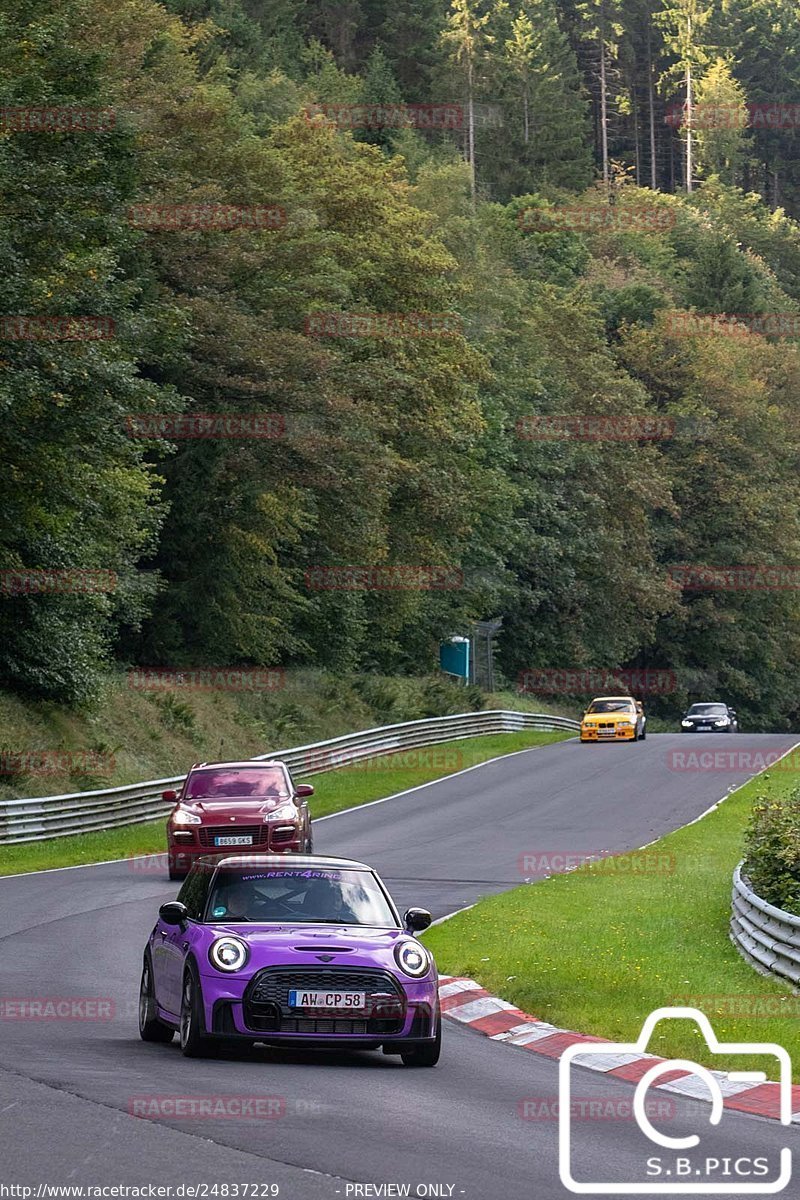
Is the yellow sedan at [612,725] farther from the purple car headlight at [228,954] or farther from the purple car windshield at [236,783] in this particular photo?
the purple car headlight at [228,954]

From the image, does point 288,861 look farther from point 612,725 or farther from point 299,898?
point 612,725

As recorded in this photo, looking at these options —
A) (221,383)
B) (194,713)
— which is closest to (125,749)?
(194,713)

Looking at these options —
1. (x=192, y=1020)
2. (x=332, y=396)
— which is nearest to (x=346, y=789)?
(x=332, y=396)

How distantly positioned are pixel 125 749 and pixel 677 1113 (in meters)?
33.9

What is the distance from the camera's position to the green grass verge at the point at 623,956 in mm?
13984

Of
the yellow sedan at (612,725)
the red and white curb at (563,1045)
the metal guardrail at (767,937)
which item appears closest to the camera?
the red and white curb at (563,1045)

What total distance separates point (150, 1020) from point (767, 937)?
6.50 metres

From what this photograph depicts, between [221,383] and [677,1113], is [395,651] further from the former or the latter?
[677,1113]

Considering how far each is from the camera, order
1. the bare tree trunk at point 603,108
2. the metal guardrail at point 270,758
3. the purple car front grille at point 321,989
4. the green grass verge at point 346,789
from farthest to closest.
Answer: the bare tree trunk at point 603,108 → the metal guardrail at point 270,758 → the green grass verge at point 346,789 → the purple car front grille at point 321,989

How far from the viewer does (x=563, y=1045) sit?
13.3 m

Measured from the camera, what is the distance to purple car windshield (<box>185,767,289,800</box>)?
85.4ft

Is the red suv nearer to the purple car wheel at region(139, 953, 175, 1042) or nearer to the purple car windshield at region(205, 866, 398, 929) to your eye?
the purple car wheel at region(139, 953, 175, 1042)

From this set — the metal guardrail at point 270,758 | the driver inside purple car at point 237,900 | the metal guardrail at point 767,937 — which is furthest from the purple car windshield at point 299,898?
the metal guardrail at point 270,758

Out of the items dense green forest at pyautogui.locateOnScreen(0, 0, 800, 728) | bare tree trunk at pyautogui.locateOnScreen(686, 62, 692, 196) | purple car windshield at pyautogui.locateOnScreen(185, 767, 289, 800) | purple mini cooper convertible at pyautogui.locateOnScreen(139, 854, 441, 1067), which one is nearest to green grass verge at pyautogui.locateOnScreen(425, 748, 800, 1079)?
purple mini cooper convertible at pyautogui.locateOnScreen(139, 854, 441, 1067)
